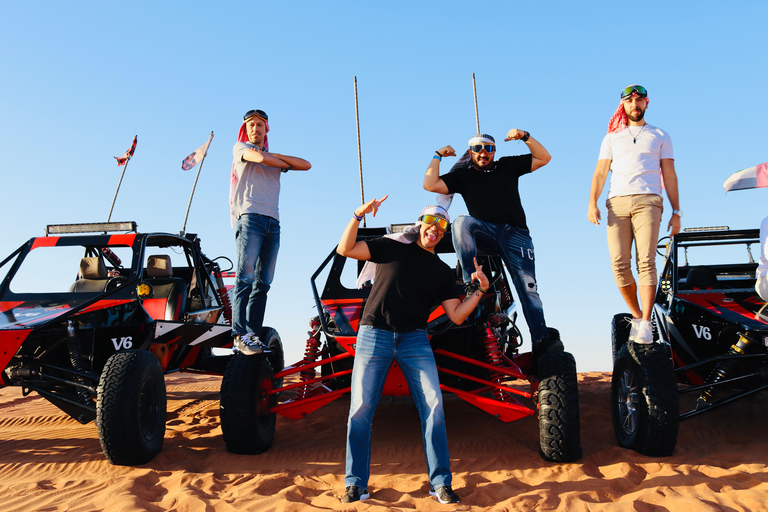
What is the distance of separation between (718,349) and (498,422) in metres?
2.57

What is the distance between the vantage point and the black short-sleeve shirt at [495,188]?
6555 millimetres

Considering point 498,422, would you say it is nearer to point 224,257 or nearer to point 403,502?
point 403,502

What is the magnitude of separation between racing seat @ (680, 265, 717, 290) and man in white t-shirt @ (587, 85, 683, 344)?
2126 mm

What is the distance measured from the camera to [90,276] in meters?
8.18

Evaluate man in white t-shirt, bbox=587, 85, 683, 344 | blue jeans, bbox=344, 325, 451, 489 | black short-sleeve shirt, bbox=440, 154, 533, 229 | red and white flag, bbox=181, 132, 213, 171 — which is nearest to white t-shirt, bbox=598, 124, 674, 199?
man in white t-shirt, bbox=587, 85, 683, 344

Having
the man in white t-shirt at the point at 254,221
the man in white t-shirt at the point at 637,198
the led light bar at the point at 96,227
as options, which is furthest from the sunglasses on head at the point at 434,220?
the led light bar at the point at 96,227

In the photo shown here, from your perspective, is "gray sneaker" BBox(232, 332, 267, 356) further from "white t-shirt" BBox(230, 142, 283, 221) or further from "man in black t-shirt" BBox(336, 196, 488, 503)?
"man in black t-shirt" BBox(336, 196, 488, 503)

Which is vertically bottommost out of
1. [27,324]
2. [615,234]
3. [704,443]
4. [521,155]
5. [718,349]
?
[704,443]

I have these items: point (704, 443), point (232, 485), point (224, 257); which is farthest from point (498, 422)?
point (224, 257)

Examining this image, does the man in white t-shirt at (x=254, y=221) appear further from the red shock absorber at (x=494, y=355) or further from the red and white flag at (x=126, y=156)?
the red and white flag at (x=126, y=156)

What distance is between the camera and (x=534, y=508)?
483 cm

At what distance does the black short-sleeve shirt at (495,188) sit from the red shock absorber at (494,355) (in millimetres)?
1141

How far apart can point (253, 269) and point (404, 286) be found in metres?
2.17

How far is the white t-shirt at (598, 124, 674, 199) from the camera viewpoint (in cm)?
625
